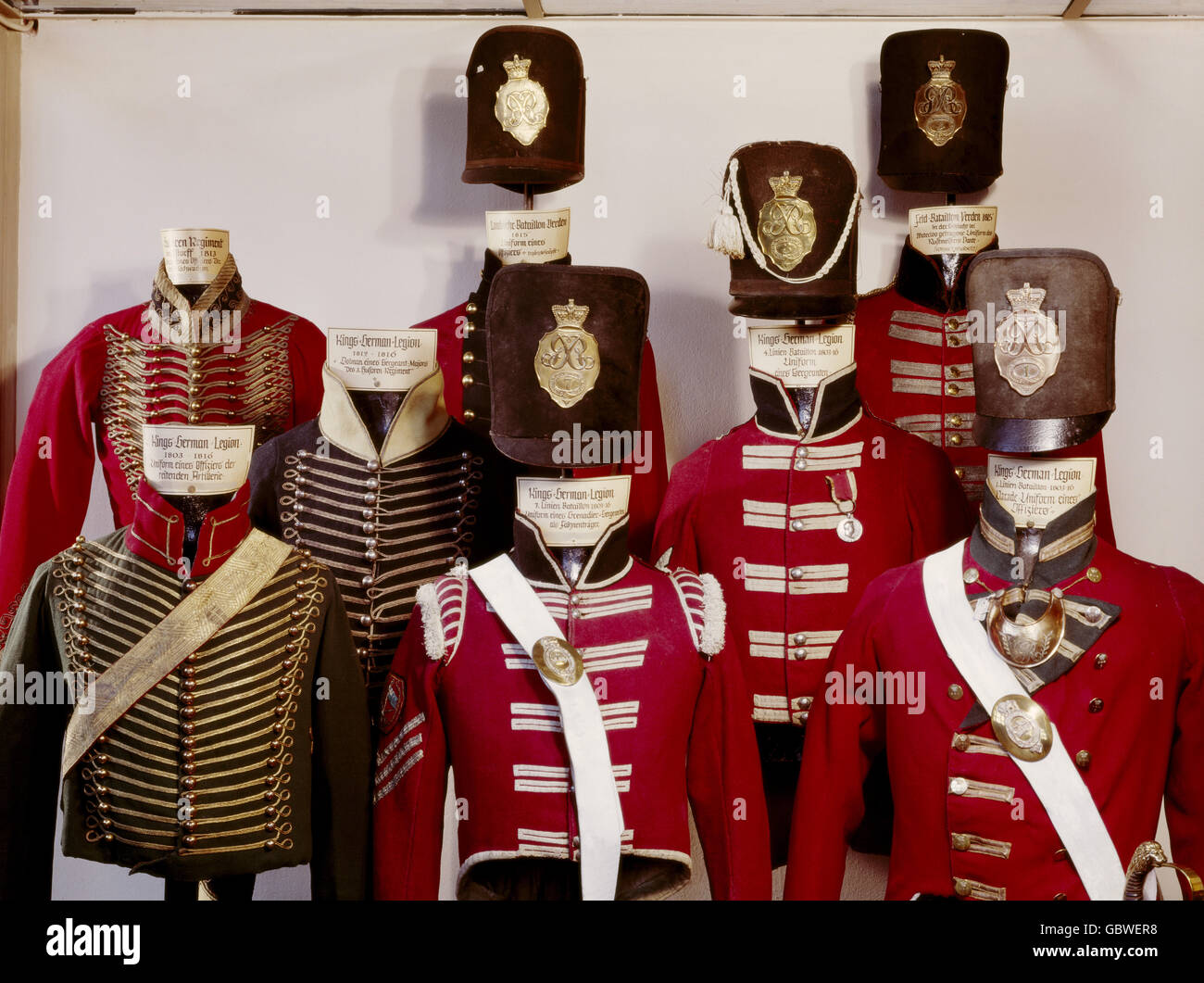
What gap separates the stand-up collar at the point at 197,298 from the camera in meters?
3.35

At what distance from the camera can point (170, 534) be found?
263 centimetres

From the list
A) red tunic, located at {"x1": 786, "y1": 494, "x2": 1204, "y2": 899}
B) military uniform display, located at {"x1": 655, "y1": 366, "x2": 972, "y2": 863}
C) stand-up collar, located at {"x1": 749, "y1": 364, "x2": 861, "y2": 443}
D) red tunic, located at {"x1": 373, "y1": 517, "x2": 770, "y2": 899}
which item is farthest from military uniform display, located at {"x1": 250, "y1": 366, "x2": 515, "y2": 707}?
red tunic, located at {"x1": 786, "y1": 494, "x2": 1204, "y2": 899}

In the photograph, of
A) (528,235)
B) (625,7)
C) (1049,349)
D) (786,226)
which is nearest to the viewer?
(1049,349)

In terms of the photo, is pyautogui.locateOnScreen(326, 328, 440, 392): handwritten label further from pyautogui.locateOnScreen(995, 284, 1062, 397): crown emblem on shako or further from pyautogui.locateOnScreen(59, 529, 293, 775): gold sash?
pyautogui.locateOnScreen(995, 284, 1062, 397): crown emblem on shako

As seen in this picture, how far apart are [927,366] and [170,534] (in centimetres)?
192

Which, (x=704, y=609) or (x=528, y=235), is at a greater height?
(x=528, y=235)

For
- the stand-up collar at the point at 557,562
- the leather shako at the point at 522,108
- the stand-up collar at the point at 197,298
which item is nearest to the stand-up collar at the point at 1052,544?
the stand-up collar at the point at 557,562

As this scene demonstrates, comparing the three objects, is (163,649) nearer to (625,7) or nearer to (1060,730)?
(1060,730)

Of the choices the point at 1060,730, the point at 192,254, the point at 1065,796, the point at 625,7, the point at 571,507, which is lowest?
the point at 1065,796

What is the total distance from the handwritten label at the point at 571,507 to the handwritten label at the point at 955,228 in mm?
1283

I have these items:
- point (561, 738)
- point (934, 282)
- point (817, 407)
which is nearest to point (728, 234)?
point (817, 407)

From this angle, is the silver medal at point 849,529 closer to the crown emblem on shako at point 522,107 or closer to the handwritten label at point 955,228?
the handwritten label at point 955,228

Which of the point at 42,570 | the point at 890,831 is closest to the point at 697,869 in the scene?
the point at 890,831
